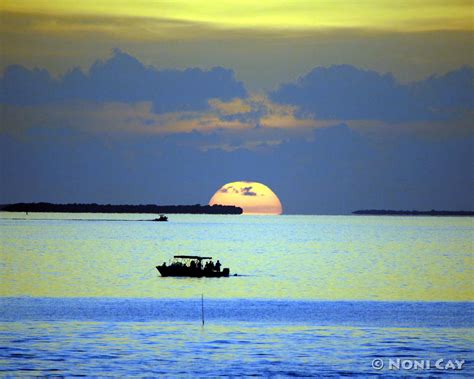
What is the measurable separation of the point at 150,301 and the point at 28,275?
27.3m

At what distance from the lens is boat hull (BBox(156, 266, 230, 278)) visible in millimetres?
91125

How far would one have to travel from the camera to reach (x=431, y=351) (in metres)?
46.1

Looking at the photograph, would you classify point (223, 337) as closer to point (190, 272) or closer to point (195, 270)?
point (195, 270)

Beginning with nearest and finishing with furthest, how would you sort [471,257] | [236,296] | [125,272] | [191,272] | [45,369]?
[45,369] → [236,296] → [191,272] → [125,272] → [471,257]

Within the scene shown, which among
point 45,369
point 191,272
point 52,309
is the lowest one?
point 45,369

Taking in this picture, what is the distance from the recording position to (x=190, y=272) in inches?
3639

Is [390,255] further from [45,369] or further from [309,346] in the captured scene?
[45,369]

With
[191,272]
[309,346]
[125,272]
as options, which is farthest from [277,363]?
[125,272]
